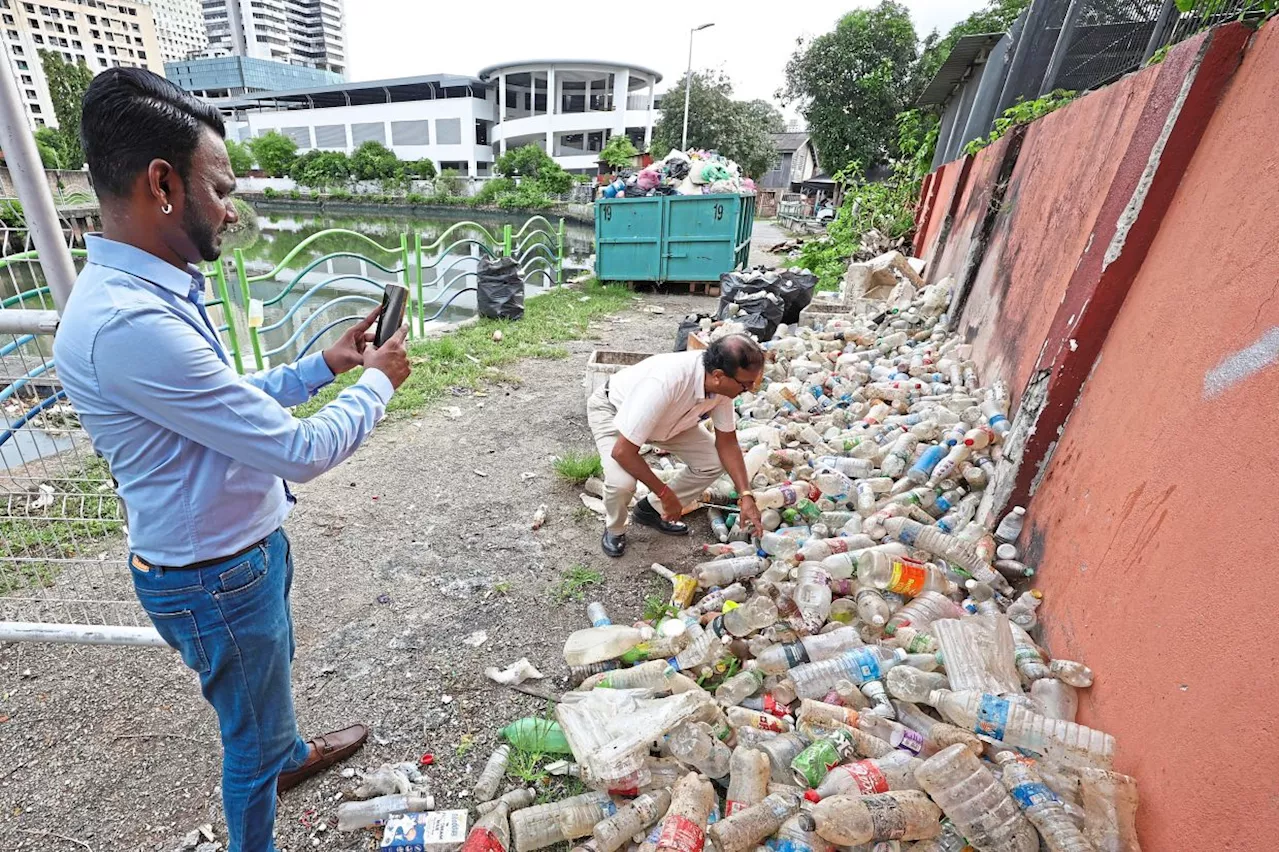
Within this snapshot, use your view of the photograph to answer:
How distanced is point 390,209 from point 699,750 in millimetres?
45317

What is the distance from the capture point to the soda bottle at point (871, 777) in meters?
1.70

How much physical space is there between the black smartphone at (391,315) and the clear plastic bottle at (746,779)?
1.61 m

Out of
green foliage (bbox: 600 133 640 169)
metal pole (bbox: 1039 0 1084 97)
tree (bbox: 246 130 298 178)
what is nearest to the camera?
metal pole (bbox: 1039 0 1084 97)

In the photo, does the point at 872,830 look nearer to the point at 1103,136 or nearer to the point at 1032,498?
the point at 1032,498

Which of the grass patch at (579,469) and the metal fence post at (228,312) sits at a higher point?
the metal fence post at (228,312)

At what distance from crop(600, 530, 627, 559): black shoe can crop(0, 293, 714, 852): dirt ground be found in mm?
70

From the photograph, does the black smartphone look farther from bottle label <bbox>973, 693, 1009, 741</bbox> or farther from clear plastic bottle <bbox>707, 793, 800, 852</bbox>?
bottle label <bbox>973, 693, 1009, 741</bbox>

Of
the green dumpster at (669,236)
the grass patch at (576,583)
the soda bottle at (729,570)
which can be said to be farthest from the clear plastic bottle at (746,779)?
the green dumpster at (669,236)

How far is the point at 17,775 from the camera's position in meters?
2.00

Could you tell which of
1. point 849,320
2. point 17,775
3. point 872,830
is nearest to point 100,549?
point 17,775

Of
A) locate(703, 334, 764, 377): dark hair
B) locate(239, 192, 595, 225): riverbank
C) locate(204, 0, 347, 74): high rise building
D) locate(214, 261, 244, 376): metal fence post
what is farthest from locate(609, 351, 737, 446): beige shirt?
locate(204, 0, 347, 74): high rise building

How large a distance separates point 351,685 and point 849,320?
18.8 feet

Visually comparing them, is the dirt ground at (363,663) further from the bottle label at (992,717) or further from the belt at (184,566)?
the bottle label at (992,717)

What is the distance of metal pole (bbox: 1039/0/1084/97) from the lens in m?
5.76
